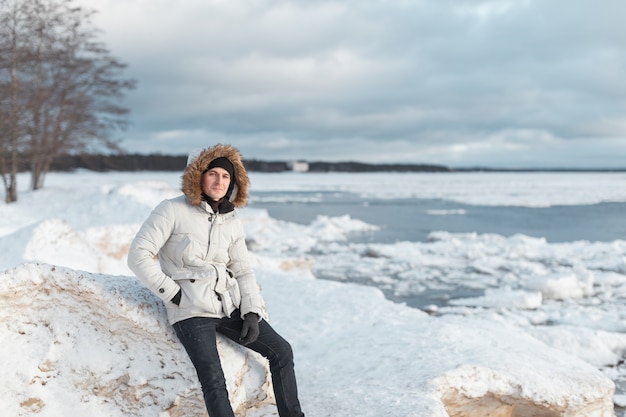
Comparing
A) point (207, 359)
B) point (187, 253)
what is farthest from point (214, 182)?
point (207, 359)

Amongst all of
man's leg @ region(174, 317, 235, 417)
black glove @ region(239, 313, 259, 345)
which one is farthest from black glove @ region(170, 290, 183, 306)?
black glove @ region(239, 313, 259, 345)

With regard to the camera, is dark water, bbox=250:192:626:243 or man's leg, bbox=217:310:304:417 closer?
man's leg, bbox=217:310:304:417

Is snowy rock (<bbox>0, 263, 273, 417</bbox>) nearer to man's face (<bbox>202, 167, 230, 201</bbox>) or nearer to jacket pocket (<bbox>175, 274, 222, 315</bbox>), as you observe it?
jacket pocket (<bbox>175, 274, 222, 315</bbox>)

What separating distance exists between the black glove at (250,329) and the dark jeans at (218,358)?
3.0 inches

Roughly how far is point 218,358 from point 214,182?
3.51 feet

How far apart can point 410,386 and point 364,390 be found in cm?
38

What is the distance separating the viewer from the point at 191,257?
3541 mm

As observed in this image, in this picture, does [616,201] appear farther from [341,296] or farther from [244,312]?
[244,312]

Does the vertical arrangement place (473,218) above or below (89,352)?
below

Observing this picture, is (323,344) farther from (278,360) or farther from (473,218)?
(473,218)

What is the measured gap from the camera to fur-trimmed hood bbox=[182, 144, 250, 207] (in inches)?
140

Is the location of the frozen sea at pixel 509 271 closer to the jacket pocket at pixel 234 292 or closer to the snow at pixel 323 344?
the snow at pixel 323 344

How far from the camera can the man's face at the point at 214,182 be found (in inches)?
143

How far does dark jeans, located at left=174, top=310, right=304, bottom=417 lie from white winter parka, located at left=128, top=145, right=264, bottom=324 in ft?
0.26
